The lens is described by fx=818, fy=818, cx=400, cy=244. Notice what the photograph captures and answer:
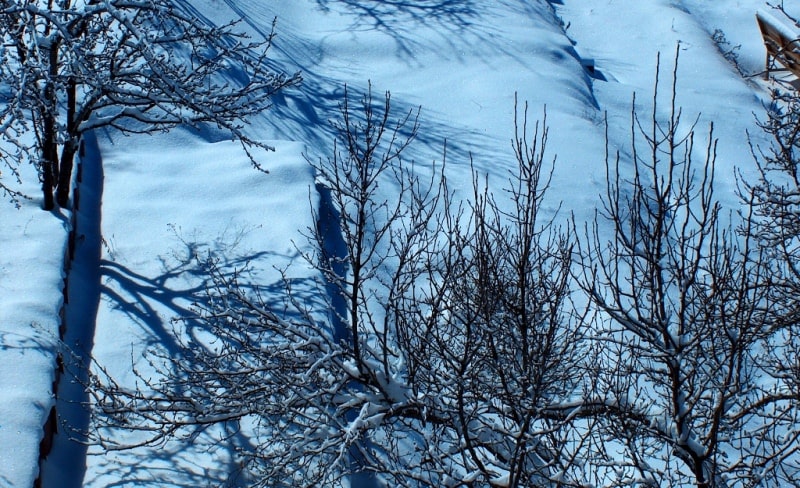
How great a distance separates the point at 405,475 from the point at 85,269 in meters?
4.80

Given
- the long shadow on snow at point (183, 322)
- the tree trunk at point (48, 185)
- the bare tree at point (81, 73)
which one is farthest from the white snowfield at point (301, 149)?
the bare tree at point (81, 73)

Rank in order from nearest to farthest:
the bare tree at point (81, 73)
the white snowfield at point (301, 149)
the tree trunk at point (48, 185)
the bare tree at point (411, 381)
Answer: the bare tree at point (411, 381)
the white snowfield at point (301, 149)
the bare tree at point (81, 73)
the tree trunk at point (48, 185)

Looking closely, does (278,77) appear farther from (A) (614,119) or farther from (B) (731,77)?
(B) (731,77)

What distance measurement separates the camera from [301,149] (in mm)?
11352

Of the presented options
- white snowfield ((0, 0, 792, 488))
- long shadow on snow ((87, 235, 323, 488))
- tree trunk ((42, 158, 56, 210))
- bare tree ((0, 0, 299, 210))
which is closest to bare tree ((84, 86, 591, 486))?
long shadow on snow ((87, 235, 323, 488))

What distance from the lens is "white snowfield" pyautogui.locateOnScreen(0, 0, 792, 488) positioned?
22.1ft

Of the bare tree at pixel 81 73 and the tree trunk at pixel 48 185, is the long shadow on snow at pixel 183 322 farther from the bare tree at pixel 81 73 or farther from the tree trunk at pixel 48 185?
the bare tree at pixel 81 73

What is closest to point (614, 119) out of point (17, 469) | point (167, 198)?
point (167, 198)

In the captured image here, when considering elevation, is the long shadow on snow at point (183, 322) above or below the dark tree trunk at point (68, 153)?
below

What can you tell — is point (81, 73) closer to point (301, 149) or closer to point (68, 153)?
point (68, 153)

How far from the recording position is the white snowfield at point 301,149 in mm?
6738

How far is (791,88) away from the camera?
17.6 m

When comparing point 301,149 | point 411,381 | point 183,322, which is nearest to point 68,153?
point 183,322

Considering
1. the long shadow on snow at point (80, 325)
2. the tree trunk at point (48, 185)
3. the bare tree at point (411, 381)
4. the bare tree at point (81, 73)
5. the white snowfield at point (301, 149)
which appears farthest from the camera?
the tree trunk at point (48, 185)
